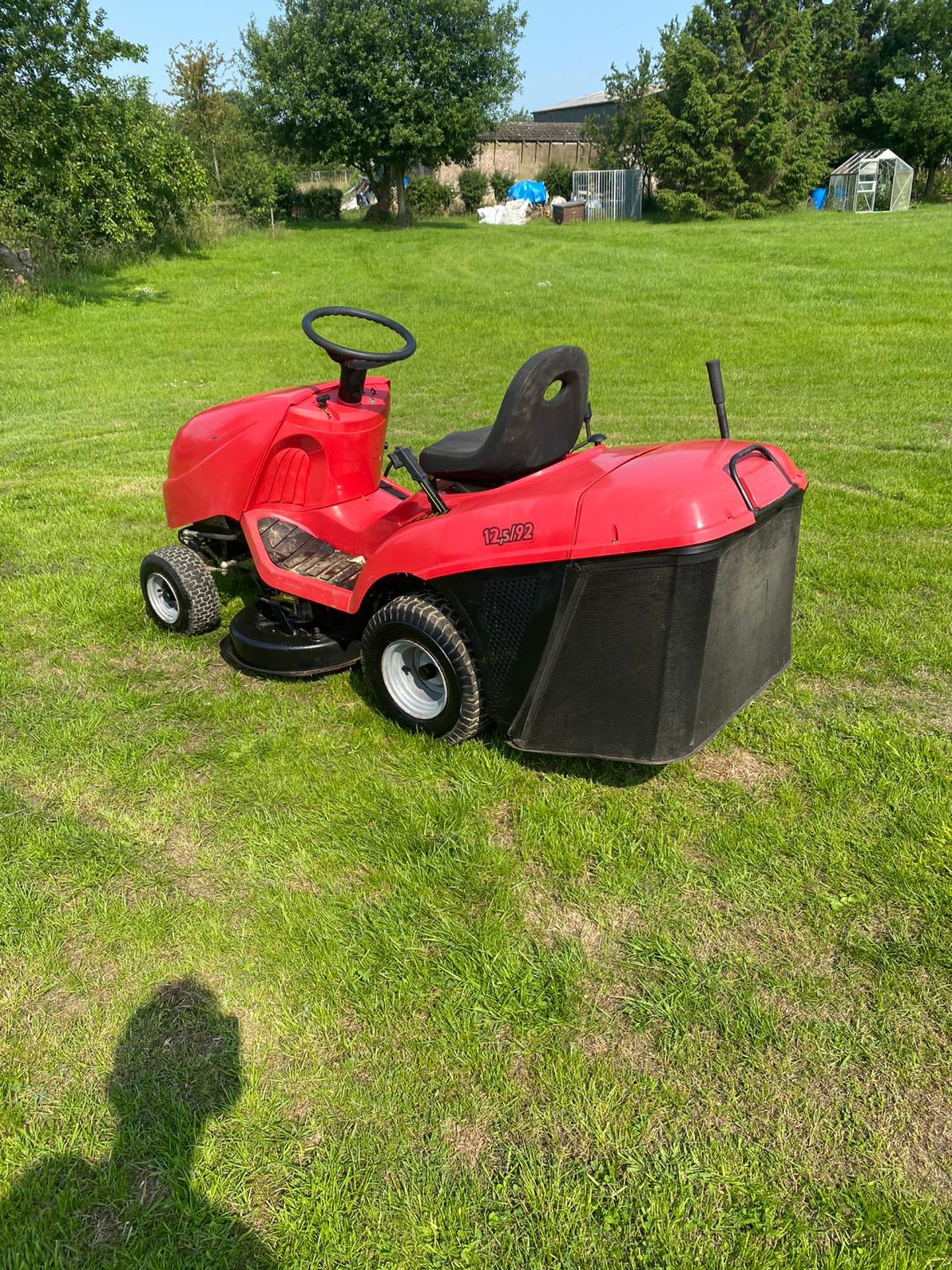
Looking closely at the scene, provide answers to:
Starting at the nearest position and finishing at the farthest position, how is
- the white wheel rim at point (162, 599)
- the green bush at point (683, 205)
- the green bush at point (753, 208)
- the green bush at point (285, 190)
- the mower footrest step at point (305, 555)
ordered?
the mower footrest step at point (305, 555)
the white wheel rim at point (162, 599)
the green bush at point (285, 190)
the green bush at point (683, 205)
the green bush at point (753, 208)

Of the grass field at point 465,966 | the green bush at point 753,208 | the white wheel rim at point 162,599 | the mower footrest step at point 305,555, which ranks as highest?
the green bush at point 753,208

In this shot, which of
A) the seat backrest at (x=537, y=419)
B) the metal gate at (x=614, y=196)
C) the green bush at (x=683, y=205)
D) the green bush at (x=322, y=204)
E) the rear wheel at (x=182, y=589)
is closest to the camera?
the seat backrest at (x=537, y=419)

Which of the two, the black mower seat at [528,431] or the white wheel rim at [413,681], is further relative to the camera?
the white wheel rim at [413,681]

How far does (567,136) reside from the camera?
4622 centimetres

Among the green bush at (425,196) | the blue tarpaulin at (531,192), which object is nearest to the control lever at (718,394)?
the green bush at (425,196)

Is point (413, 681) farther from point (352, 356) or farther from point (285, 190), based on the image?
point (285, 190)

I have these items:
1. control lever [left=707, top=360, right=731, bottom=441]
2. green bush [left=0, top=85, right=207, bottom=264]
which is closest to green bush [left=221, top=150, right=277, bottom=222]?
green bush [left=0, top=85, right=207, bottom=264]

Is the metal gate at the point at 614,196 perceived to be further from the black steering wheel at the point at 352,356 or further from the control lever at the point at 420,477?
the control lever at the point at 420,477

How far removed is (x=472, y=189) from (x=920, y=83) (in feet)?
63.4

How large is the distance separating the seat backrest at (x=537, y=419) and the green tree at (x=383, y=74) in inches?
1103

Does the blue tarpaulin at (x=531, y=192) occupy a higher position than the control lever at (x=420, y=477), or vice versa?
the blue tarpaulin at (x=531, y=192)

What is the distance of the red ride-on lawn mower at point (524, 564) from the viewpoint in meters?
2.58

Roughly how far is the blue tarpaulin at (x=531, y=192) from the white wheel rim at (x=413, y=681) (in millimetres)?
37555

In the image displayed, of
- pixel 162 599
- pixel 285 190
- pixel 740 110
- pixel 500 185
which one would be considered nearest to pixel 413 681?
pixel 162 599
